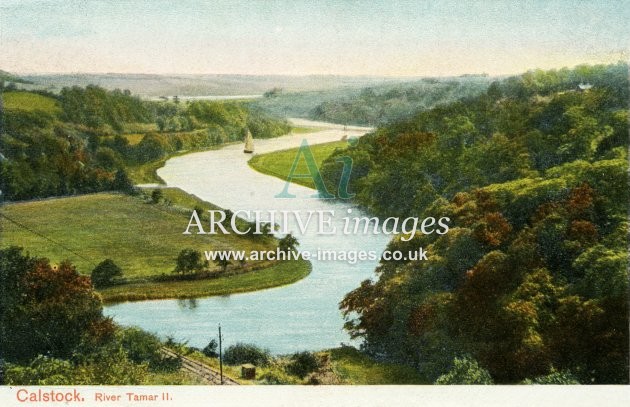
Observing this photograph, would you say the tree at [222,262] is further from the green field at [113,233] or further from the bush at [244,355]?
the bush at [244,355]

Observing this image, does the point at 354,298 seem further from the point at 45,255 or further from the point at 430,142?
the point at 45,255

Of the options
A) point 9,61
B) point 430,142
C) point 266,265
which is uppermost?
point 9,61

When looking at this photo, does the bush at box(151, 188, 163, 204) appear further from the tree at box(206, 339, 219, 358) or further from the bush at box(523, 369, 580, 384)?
the bush at box(523, 369, 580, 384)

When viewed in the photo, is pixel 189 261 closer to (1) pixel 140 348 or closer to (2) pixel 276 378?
(1) pixel 140 348

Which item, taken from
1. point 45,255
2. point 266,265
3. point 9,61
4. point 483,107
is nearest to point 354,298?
point 266,265

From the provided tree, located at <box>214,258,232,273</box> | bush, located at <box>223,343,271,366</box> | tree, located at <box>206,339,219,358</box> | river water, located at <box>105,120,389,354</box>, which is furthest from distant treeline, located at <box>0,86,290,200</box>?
bush, located at <box>223,343,271,366</box>
